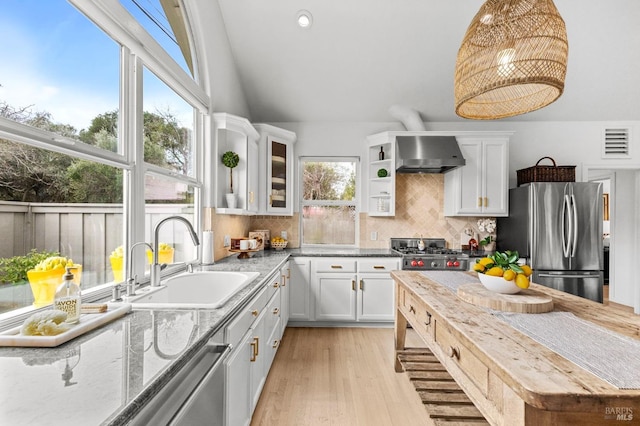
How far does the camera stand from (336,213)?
4578mm

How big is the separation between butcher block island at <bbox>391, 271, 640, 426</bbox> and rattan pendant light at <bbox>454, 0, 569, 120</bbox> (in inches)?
43.3

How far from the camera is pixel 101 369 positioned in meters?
0.88

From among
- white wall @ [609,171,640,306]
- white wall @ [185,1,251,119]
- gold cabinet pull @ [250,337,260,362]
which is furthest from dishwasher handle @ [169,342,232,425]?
white wall @ [609,171,640,306]

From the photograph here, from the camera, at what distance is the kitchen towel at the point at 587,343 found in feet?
3.24

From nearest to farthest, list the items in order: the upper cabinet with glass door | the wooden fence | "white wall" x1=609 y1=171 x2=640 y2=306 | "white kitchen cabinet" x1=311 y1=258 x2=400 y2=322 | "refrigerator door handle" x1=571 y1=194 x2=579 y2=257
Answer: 1. the wooden fence
2. "refrigerator door handle" x1=571 y1=194 x2=579 y2=257
3. "white kitchen cabinet" x1=311 y1=258 x2=400 y2=322
4. the upper cabinet with glass door
5. "white wall" x1=609 y1=171 x2=640 y2=306

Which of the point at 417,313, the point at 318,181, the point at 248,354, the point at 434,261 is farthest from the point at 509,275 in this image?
the point at 318,181

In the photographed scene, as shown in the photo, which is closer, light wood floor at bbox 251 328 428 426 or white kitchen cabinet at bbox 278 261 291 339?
light wood floor at bbox 251 328 428 426

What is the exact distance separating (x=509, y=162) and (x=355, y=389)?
3556 millimetres

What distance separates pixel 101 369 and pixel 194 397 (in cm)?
27

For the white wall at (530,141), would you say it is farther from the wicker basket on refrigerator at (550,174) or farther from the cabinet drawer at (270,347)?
the cabinet drawer at (270,347)

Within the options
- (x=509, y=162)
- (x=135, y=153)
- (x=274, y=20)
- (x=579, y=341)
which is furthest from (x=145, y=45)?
(x=509, y=162)

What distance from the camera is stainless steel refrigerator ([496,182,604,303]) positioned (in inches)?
141

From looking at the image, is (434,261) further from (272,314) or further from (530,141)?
(530,141)

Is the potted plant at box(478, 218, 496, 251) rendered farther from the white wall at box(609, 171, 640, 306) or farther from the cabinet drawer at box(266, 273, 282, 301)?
the cabinet drawer at box(266, 273, 282, 301)
